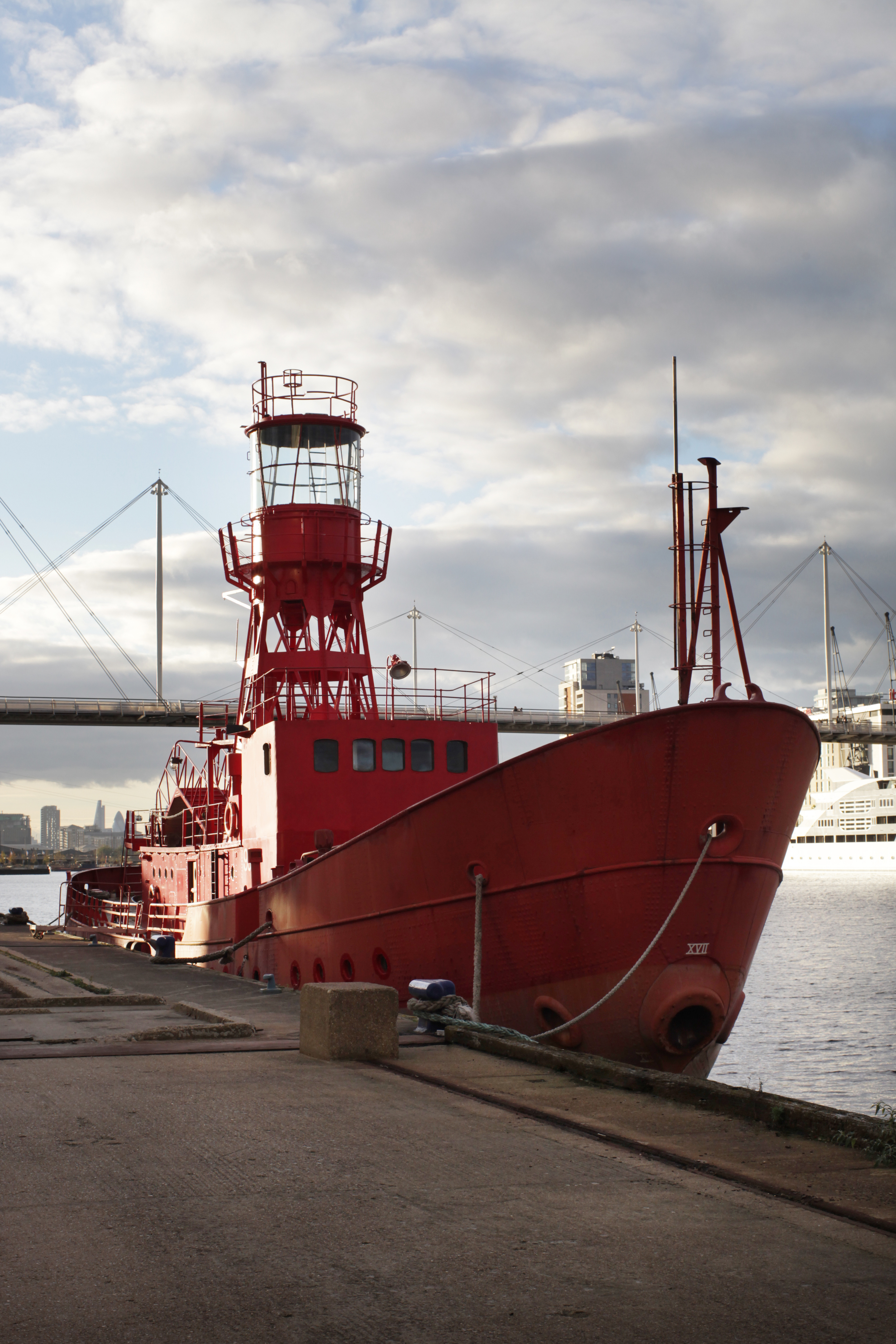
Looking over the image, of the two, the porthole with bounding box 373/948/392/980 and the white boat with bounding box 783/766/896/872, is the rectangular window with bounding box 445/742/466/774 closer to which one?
the porthole with bounding box 373/948/392/980

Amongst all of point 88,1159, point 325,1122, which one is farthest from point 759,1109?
point 88,1159

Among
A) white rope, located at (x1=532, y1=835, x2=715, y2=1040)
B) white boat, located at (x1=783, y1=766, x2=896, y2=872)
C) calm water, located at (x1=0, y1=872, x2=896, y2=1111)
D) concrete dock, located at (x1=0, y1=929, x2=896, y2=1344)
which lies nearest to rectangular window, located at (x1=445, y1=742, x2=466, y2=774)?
calm water, located at (x1=0, y1=872, x2=896, y2=1111)

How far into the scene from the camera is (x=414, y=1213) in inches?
235

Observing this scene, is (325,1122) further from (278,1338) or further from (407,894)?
(407,894)

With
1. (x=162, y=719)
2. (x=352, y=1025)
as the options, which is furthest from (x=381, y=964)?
(x=162, y=719)

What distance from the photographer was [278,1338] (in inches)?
177

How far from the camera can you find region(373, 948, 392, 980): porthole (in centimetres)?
1644

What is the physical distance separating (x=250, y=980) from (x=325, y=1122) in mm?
12442

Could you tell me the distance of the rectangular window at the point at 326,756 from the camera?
808 inches

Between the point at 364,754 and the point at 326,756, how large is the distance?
0.63 metres

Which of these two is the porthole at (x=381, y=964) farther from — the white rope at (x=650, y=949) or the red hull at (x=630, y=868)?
the white rope at (x=650, y=949)

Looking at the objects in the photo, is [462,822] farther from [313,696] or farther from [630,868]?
[313,696]

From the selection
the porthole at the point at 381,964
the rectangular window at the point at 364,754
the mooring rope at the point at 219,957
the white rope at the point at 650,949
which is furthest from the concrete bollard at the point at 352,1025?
the rectangular window at the point at 364,754

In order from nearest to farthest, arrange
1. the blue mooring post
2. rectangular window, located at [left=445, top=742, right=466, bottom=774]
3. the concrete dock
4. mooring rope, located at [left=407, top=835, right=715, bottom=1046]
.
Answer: the concrete dock, mooring rope, located at [left=407, top=835, right=715, bottom=1046], the blue mooring post, rectangular window, located at [left=445, top=742, right=466, bottom=774]
